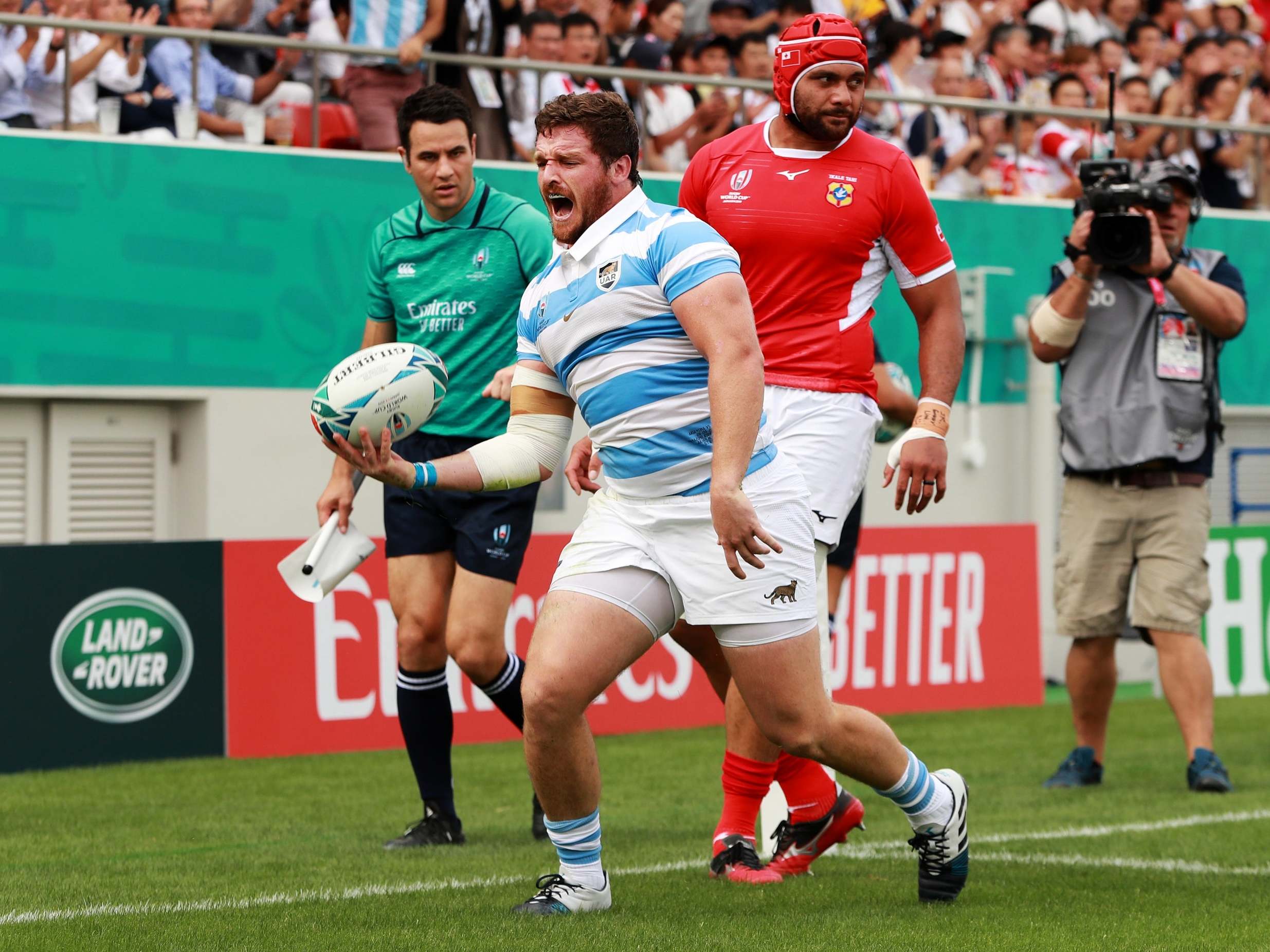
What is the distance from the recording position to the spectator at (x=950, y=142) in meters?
14.6

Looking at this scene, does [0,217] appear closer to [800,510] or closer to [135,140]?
[135,140]

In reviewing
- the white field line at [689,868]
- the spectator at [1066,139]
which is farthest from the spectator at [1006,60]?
the white field line at [689,868]

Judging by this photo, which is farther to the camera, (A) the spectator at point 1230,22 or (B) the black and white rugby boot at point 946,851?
(A) the spectator at point 1230,22

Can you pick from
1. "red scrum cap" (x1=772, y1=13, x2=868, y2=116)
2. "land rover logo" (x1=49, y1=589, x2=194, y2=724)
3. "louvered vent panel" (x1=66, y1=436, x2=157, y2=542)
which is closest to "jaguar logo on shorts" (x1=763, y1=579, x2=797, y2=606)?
"red scrum cap" (x1=772, y1=13, x2=868, y2=116)

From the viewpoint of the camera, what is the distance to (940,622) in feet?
37.8

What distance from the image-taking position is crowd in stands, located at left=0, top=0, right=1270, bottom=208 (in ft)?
38.5

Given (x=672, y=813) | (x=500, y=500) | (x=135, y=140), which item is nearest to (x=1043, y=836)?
(x=672, y=813)

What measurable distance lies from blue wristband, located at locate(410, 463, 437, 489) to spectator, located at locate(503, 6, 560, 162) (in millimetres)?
8319

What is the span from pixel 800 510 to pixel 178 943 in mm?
1911

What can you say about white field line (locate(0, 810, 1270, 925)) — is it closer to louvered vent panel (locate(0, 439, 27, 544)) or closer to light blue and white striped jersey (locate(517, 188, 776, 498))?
light blue and white striped jersey (locate(517, 188, 776, 498))

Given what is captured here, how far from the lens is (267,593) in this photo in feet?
31.2

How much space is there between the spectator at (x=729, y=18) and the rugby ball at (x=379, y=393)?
10.2m

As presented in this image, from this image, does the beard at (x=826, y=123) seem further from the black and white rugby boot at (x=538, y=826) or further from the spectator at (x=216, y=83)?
the spectator at (x=216, y=83)

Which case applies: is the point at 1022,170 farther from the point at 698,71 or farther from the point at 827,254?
the point at 827,254
